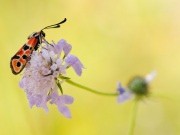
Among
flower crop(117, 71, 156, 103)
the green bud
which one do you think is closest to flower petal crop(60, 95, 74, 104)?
flower crop(117, 71, 156, 103)

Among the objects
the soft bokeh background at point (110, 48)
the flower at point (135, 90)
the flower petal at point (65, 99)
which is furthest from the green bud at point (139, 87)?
the soft bokeh background at point (110, 48)

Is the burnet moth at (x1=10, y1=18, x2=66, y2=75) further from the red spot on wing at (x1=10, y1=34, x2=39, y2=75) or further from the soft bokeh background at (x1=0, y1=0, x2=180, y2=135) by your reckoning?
the soft bokeh background at (x1=0, y1=0, x2=180, y2=135)

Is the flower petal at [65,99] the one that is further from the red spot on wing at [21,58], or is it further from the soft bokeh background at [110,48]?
the soft bokeh background at [110,48]

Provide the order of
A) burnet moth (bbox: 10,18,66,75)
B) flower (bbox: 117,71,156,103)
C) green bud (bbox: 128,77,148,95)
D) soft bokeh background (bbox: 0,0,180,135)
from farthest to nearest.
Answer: soft bokeh background (bbox: 0,0,180,135) → green bud (bbox: 128,77,148,95) → flower (bbox: 117,71,156,103) → burnet moth (bbox: 10,18,66,75)

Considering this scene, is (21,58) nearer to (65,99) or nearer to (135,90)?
(65,99)

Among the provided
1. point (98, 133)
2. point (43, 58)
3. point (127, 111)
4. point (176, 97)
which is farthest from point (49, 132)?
point (43, 58)

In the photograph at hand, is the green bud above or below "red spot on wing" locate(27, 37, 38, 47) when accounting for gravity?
above
